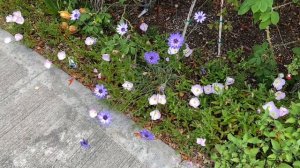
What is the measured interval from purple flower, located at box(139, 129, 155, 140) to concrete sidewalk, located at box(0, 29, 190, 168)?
4 cm

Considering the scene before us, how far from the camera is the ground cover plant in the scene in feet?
7.58

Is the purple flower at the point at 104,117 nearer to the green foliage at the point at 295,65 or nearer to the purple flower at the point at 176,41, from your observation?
the purple flower at the point at 176,41

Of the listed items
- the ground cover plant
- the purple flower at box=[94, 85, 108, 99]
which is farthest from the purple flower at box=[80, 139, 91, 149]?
the purple flower at box=[94, 85, 108, 99]

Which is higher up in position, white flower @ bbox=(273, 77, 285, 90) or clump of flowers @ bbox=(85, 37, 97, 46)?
white flower @ bbox=(273, 77, 285, 90)

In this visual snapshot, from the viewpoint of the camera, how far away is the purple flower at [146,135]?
2467 millimetres

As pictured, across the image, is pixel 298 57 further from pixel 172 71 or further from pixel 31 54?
pixel 31 54

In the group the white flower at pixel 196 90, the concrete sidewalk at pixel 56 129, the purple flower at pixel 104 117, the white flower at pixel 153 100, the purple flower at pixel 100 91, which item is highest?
the white flower at pixel 196 90

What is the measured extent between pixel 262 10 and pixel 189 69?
839 mm

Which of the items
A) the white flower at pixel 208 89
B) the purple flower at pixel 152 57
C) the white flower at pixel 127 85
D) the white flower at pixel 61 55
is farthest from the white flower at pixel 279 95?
the white flower at pixel 61 55

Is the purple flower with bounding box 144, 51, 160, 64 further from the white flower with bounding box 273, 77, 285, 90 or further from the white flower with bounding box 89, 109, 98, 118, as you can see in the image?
the white flower with bounding box 273, 77, 285, 90

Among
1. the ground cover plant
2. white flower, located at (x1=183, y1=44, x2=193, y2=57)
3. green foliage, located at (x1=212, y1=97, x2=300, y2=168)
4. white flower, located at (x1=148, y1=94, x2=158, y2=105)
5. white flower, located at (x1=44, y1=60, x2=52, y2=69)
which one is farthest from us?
white flower, located at (x1=44, y1=60, x2=52, y2=69)

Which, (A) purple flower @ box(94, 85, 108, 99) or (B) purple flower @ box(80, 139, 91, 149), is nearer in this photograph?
(B) purple flower @ box(80, 139, 91, 149)

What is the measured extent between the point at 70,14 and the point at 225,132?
4.43 feet

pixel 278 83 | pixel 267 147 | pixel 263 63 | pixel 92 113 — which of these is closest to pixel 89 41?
pixel 92 113
